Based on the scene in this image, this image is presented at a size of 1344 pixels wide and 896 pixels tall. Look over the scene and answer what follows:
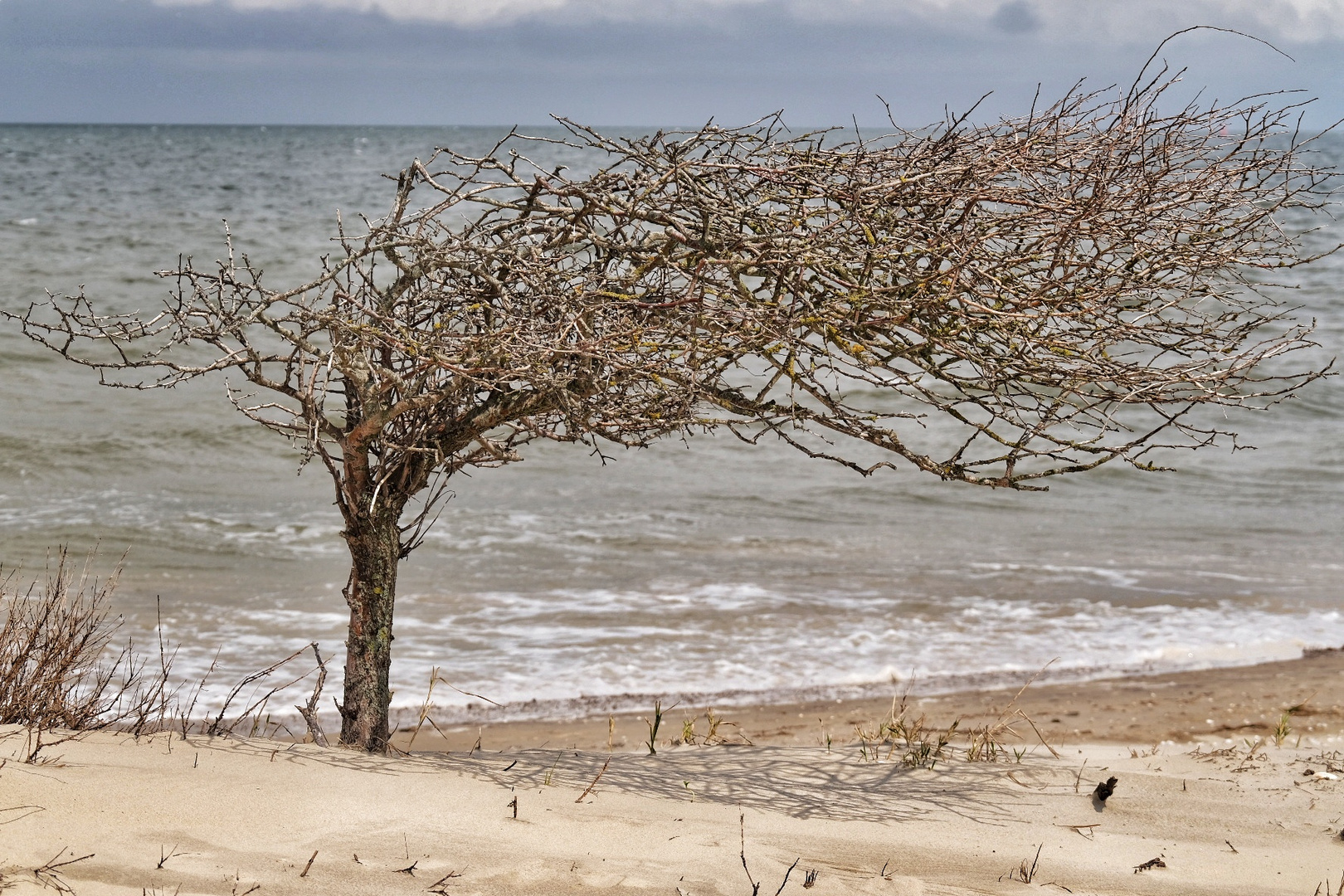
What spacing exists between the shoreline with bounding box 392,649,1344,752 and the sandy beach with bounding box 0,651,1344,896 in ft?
2.68

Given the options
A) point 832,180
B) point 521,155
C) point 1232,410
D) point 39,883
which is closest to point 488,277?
point 521,155

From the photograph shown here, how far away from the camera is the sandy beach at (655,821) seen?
3400mm

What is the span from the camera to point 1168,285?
4.20 m

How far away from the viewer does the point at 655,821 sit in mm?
4051

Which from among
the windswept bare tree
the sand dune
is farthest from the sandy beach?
the windswept bare tree

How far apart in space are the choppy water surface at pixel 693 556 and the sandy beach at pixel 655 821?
2466 mm

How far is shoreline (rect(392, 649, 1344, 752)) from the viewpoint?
654cm

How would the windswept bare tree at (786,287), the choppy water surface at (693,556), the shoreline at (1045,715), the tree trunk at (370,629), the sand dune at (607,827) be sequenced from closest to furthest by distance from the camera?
1. the sand dune at (607,827)
2. the windswept bare tree at (786,287)
3. the tree trunk at (370,629)
4. the shoreline at (1045,715)
5. the choppy water surface at (693,556)

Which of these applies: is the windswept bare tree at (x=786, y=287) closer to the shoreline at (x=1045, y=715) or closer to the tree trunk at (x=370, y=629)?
the tree trunk at (x=370, y=629)

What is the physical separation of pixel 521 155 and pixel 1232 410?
56.1ft

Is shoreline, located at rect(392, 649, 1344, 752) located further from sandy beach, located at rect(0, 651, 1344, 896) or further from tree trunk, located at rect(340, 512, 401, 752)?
tree trunk, located at rect(340, 512, 401, 752)

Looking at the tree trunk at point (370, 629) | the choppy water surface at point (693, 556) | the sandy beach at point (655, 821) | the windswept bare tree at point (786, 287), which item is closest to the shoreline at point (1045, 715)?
the choppy water surface at point (693, 556)

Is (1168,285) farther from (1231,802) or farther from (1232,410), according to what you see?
(1232,410)

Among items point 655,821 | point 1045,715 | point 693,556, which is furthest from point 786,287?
point 693,556
